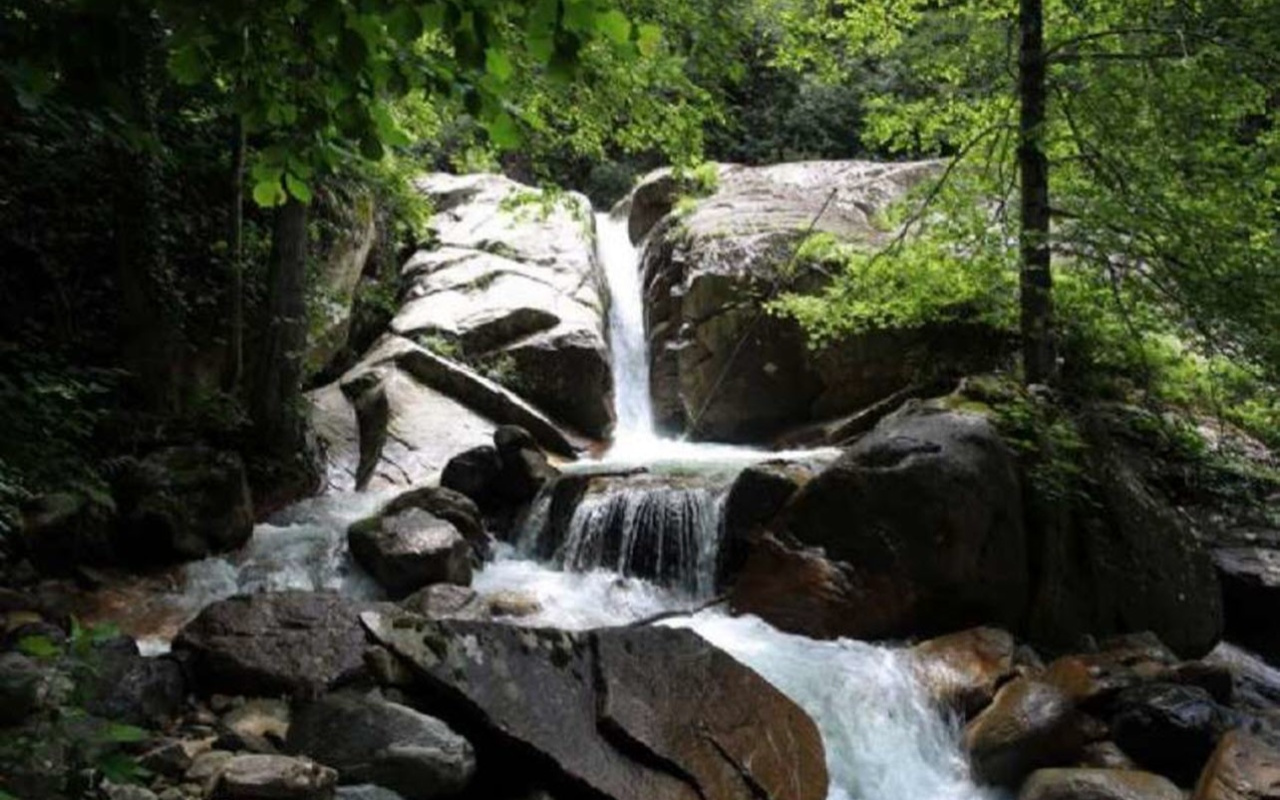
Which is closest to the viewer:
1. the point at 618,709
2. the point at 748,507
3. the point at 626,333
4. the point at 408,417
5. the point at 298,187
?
the point at 298,187

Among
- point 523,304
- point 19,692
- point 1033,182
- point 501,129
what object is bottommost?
point 19,692

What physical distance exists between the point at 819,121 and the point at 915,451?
16826mm

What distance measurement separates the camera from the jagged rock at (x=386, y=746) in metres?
3.89

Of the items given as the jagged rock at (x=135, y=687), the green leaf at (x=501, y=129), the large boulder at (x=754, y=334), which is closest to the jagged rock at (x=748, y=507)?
the large boulder at (x=754, y=334)

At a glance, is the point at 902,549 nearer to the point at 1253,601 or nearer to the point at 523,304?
the point at 1253,601

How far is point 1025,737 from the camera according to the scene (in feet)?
17.6

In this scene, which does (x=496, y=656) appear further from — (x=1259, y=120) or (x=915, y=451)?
(x=1259, y=120)

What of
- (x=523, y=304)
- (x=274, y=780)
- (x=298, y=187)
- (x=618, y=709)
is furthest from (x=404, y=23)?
(x=523, y=304)

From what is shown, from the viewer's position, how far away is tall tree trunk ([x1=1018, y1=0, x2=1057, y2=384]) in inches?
306

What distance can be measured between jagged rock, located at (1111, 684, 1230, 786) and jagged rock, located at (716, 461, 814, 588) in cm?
308

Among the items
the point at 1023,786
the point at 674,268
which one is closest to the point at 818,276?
the point at 674,268

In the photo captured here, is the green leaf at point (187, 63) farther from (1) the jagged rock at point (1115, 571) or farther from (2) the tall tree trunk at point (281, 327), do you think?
(2) the tall tree trunk at point (281, 327)

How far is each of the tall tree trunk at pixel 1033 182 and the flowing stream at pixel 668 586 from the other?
10.7 ft

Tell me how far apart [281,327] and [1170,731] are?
809 cm
